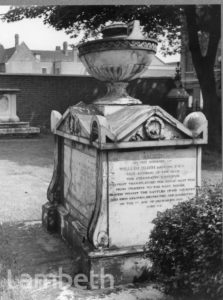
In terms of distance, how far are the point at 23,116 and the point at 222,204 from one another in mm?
16180

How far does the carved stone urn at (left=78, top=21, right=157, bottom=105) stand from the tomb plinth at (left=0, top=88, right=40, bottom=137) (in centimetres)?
1187

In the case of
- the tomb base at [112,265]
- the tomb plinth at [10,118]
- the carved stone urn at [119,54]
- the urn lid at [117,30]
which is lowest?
the tomb base at [112,265]

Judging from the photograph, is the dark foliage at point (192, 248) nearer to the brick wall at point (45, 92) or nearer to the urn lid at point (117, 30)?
the urn lid at point (117, 30)

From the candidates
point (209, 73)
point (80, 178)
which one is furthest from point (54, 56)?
point (80, 178)

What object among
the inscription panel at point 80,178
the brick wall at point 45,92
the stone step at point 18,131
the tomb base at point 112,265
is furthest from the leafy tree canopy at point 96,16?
the tomb base at point 112,265

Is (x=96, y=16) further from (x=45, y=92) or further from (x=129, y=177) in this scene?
(x=129, y=177)

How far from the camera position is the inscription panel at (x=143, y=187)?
14.1 feet

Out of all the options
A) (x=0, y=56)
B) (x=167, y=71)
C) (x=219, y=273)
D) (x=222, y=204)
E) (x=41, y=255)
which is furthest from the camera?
(x=167, y=71)

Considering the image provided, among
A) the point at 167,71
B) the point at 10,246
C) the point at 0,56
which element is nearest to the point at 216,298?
the point at 10,246

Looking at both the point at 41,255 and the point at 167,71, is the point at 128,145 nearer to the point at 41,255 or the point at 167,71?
the point at 41,255

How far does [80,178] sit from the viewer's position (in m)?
5.12

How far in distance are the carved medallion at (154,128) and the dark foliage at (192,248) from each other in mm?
856

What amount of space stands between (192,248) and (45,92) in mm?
16548

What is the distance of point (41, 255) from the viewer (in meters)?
5.07
